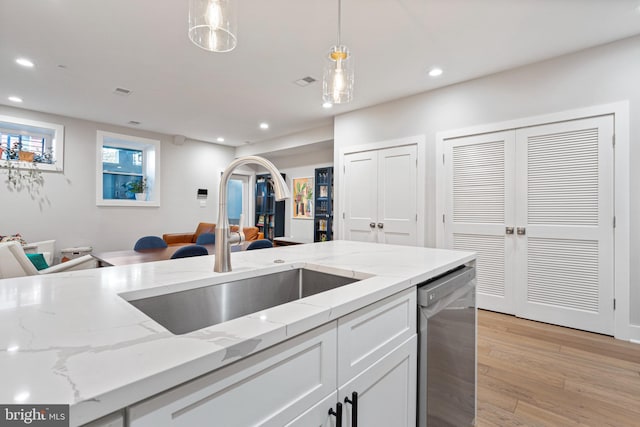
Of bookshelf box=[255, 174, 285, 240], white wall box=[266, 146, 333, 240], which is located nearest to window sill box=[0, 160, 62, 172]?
bookshelf box=[255, 174, 285, 240]

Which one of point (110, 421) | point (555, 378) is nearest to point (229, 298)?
point (110, 421)

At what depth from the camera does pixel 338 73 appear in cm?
199

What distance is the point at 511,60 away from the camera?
2.94m

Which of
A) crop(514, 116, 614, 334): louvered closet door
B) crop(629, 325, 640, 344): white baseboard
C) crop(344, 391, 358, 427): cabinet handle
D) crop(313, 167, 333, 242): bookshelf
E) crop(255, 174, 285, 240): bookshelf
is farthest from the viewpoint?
crop(255, 174, 285, 240): bookshelf

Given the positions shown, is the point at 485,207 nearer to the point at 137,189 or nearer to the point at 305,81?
the point at 305,81

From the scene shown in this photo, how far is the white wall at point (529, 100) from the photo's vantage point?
8.34 feet

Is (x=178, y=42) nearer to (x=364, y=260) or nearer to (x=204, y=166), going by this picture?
(x=364, y=260)

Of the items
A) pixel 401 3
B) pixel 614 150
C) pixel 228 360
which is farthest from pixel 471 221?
pixel 228 360

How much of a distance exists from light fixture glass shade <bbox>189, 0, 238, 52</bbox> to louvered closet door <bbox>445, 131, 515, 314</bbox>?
2.90 m

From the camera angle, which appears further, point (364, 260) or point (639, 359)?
point (639, 359)

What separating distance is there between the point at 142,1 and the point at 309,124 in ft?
10.6

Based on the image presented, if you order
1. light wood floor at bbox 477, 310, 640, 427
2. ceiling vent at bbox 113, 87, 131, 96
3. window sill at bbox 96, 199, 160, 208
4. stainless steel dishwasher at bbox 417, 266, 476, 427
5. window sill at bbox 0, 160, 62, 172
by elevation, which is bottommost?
light wood floor at bbox 477, 310, 640, 427

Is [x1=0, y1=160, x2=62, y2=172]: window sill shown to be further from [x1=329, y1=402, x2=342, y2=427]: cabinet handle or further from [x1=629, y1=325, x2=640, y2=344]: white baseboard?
[x1=629, y1=325, x2=640, y2=344]: white baseboard

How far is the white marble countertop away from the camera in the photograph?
396mm
